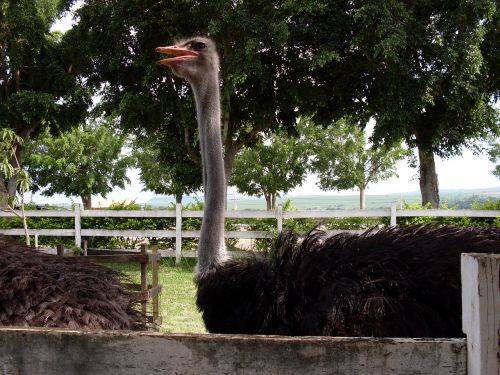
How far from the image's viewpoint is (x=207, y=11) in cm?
1356

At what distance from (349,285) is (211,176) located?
1542 millimetres

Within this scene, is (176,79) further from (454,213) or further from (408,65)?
(454,213)

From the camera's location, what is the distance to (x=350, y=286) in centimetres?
227

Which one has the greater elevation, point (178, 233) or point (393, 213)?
point (393, 213)

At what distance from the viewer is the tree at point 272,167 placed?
101 ft

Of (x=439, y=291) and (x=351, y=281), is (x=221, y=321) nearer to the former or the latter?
(x=351, y=281)

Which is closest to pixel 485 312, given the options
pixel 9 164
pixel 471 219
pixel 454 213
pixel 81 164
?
pixel 9 164

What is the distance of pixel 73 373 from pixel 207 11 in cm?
1303

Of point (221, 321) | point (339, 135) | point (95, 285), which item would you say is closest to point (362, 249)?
point (221, 321)

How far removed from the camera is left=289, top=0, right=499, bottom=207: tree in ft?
42.6

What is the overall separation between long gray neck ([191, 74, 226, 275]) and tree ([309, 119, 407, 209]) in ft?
85.9

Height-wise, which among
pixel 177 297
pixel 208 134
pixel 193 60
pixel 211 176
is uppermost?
pixel 193 60

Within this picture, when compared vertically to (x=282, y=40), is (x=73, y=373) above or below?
below

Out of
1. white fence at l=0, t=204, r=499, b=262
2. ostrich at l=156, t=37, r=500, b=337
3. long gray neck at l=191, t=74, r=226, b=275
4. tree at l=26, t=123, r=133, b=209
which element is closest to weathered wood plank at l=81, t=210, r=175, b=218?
white fence at l=0, t=204, r=499, b=262
